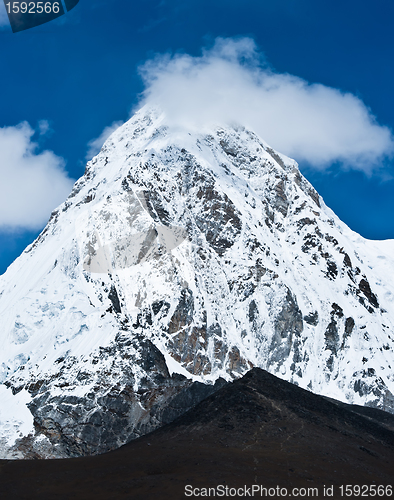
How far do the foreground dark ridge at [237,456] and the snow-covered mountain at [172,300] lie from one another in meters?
37.0

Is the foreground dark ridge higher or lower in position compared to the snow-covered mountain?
lower

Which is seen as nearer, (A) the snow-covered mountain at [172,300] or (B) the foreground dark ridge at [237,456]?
(B) the foreground dark ridge at [237,456]

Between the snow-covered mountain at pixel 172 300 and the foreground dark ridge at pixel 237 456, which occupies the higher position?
the snow-covered mountain at pixel 172 300

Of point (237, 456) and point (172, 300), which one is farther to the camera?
point (172, 300)

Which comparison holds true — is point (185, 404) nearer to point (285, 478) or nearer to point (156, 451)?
point (156, 451)

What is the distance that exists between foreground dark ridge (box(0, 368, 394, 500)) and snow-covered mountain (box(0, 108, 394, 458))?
37.0 metres

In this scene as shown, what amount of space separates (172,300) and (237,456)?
70.2m

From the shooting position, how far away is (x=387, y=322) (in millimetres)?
142000

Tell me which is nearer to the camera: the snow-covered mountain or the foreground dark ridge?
the foreground dark ridge

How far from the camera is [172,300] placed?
11938 cm

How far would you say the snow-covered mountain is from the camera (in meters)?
100

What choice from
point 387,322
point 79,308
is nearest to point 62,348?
point 79,308

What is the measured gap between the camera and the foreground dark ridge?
141ft

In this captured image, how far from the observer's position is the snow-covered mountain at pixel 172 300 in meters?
100
